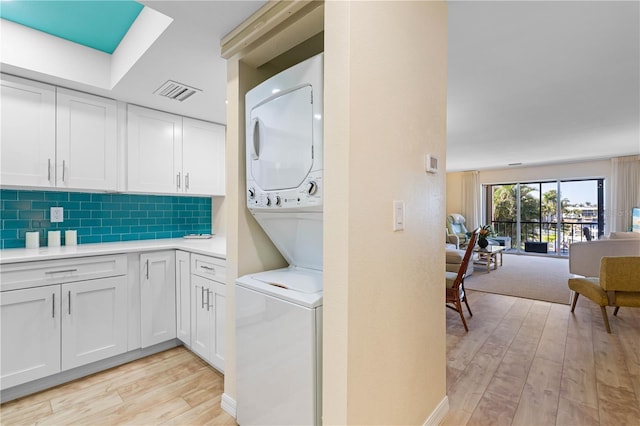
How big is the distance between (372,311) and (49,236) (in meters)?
2.62

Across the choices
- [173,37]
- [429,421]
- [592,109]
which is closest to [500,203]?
[592,109]

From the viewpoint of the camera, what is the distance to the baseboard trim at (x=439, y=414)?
1552 mm

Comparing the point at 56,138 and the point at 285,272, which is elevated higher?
the point at 56,138

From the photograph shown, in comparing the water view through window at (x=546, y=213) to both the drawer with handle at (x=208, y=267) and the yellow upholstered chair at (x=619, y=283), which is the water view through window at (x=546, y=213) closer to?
the yellow upholstered chair at (x=619, y=283)

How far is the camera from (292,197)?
1.34 meters

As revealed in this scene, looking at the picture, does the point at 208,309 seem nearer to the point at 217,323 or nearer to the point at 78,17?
the point at 217,323

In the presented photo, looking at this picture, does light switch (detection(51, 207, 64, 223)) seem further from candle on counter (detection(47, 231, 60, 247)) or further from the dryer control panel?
the dryer control panel

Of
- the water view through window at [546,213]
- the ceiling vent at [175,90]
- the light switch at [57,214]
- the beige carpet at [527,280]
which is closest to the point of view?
the ceiling vent at [175,90]

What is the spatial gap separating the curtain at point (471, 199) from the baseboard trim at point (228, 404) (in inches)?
323

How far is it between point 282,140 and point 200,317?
60.6 inches

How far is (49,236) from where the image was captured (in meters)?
2.34

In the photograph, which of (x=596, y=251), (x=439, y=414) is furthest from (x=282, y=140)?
(x=596, y=251)

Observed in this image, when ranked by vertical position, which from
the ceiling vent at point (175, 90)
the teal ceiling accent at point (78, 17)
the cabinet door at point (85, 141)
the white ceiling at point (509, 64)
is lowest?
the cabinet door at point (85, 141)

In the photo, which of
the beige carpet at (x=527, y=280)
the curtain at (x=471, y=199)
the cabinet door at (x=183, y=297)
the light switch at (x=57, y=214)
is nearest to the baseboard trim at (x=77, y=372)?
the cabinet door at (x=183, y=297)
